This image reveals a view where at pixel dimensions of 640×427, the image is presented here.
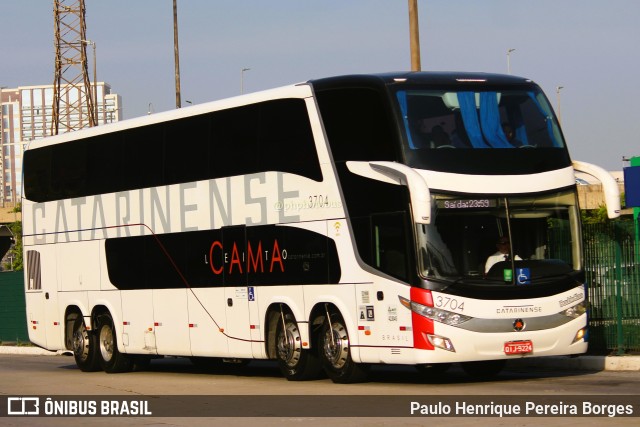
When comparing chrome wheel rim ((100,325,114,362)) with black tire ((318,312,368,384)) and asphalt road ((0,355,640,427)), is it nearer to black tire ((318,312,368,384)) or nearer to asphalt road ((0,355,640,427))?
asphalt road ((0,355,640,427))

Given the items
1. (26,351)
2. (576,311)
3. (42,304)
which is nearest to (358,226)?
(576,311)

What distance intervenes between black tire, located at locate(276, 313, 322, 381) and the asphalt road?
270 millimetres

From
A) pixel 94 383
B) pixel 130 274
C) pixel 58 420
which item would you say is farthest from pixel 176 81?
pixel 58 420

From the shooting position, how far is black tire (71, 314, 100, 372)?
82.0 feet

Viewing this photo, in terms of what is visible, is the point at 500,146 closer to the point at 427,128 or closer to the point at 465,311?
the point at 427,128

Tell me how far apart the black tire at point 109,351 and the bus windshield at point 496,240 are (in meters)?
9.30

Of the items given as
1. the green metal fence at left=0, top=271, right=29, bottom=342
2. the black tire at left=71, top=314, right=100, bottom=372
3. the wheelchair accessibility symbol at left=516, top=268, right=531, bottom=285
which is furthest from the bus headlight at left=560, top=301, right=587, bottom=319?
the green metal fence at left=0, top=271, right=29, bottom=342

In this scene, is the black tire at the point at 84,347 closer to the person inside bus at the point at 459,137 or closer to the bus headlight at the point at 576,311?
the person inside bus at the point at 459,137

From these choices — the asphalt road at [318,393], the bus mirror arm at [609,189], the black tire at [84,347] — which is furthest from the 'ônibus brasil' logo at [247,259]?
the black tire at [84,347]

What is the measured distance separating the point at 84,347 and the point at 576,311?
11.3 metres

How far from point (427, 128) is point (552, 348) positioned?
3367 millimetres

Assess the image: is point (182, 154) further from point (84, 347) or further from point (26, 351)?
point (26, 351)

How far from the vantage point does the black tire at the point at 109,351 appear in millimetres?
24359

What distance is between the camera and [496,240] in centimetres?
1711
